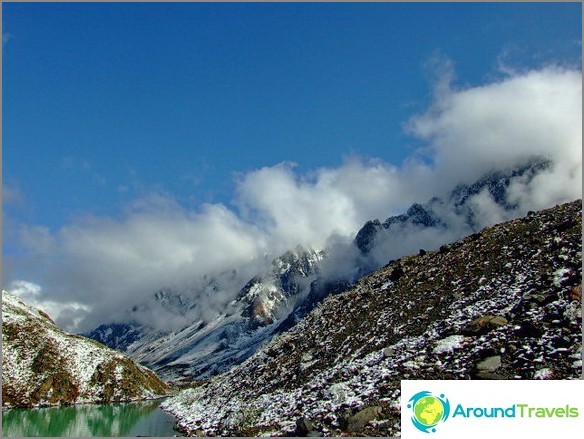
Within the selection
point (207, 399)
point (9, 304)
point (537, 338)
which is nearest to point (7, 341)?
point (9, 304)

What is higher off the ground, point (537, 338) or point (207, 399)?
point (537, 338)

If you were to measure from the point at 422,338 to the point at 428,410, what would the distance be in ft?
71.1

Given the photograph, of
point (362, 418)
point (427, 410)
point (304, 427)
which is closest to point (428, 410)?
point (427, 410)

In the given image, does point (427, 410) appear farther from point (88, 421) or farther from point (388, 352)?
point (88, 421)

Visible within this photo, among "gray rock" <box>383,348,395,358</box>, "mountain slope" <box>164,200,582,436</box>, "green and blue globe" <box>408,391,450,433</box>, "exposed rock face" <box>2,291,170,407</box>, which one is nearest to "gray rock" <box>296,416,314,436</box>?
"mountain slope" <box>164,200,582,436</box>

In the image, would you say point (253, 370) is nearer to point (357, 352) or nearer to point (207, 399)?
point (207, 399)

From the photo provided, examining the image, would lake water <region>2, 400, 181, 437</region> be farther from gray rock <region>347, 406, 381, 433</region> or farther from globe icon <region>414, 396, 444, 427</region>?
globe icon <region>414, 396, 444, 427</region>

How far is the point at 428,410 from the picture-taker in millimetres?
21719

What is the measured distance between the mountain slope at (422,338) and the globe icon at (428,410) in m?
7.59

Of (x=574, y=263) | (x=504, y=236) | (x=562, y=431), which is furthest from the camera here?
(x=504, y=236)

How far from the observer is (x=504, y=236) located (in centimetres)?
5719

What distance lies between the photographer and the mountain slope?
3312 centimetres

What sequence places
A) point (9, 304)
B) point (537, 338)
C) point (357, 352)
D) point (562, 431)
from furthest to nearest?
point (9, 304) → point (357, 352) → point (537, 338) → point (562, 431)

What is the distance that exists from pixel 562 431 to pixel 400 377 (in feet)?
52.3
